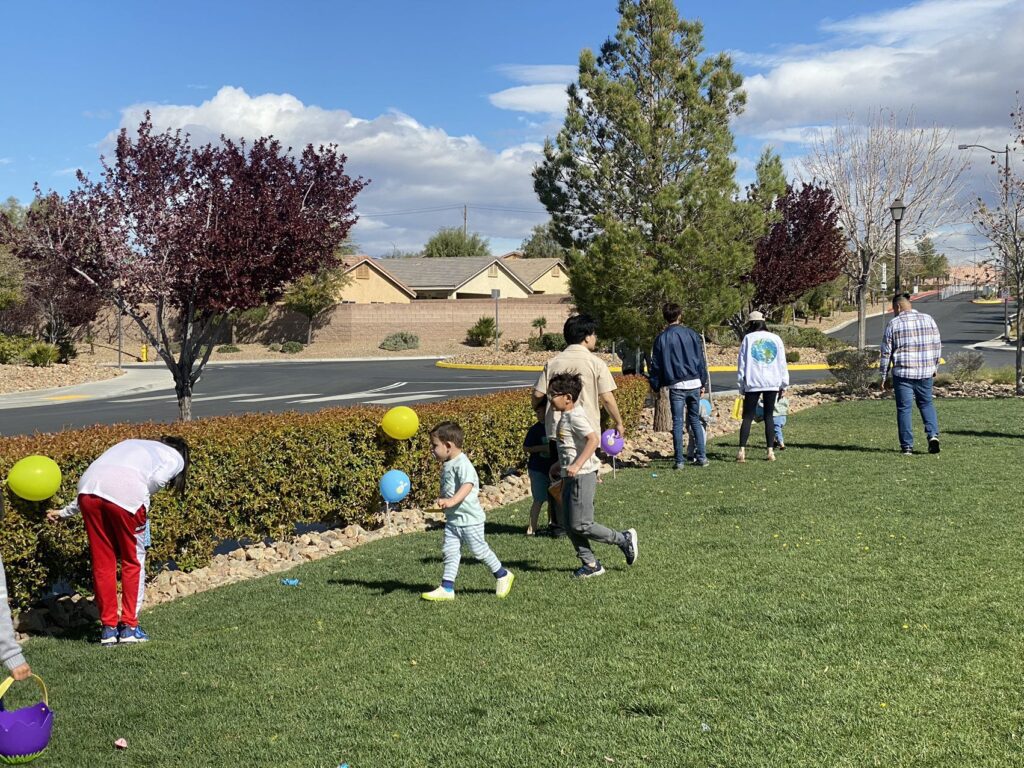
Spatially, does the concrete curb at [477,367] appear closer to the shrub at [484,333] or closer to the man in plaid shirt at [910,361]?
the shrub at [484,333]

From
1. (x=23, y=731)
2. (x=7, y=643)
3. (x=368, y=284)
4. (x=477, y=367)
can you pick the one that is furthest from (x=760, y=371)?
(x=368, y=284)

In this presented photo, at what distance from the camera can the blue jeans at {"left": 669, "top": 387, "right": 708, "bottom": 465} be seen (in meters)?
10.8

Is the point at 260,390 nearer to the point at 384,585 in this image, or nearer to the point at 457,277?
the point at 384,585

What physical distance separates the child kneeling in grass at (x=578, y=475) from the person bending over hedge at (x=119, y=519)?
8.00ft

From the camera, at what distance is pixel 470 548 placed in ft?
19.6

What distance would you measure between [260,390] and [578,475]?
69.3ft

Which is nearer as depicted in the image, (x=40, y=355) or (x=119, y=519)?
(x=119, y=519)

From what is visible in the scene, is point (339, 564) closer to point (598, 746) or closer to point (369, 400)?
point (598, 746)

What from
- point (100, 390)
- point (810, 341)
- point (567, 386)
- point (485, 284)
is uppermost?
point (485, 284)

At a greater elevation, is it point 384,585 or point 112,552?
point 112,552

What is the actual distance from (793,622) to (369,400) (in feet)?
58.4

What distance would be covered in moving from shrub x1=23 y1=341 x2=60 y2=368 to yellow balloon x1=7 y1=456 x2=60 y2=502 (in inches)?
1094

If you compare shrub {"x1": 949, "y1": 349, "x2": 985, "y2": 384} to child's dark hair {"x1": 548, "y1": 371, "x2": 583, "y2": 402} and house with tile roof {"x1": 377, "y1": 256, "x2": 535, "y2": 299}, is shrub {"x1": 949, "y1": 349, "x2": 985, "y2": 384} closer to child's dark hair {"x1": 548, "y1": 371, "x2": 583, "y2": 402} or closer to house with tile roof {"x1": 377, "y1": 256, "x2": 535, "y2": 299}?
child's dark hair {"x1": 548, "y1": 371, "x2": 583, "y2": 402}

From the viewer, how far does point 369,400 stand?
22.2 meters
